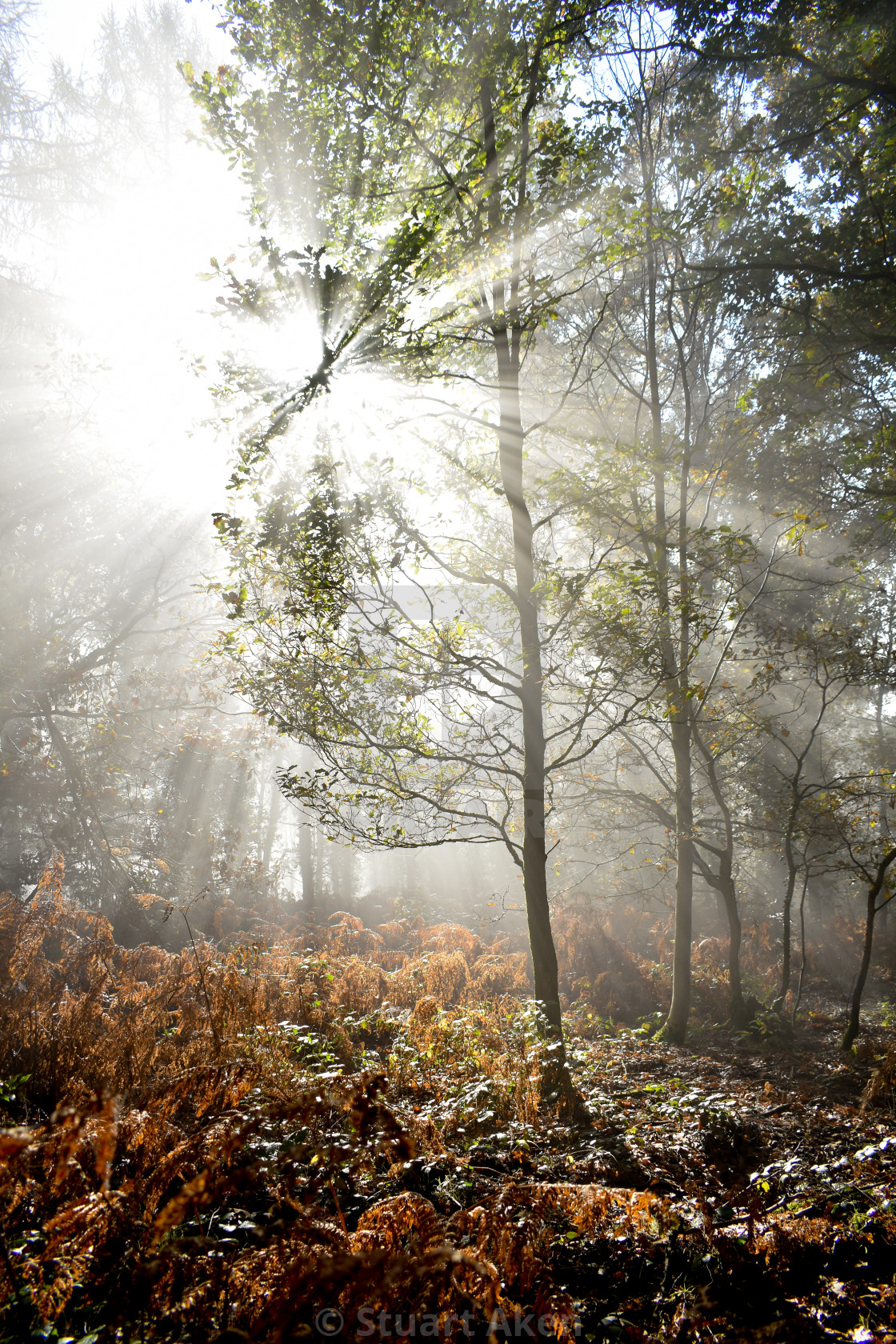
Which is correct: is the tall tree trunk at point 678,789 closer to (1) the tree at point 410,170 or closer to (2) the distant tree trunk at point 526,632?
(2) the distant tree trunk at point 526,632

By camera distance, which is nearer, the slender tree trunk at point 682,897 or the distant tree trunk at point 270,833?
the slender tree trunk at point 682,897

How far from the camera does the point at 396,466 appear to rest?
626 cm

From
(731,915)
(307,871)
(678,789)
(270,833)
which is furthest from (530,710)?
(270,833)

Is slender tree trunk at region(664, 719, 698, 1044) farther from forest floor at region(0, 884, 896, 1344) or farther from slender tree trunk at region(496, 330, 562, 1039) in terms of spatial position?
slender tree trunk at region(496, 330, 562, 1039)

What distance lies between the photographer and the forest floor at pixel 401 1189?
6.43 feet

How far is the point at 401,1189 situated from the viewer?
3070mm

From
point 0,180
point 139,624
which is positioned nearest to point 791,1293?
point 139,624

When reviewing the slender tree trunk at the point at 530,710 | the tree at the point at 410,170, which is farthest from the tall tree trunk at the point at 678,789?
the tree at the point at 410,170

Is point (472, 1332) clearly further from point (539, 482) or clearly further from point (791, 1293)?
point (539, 482)

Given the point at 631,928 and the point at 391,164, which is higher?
the point at 391,164

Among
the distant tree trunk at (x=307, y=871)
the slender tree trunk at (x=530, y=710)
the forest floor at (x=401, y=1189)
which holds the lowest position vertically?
the distant tree trunk at (x=307, y=871)

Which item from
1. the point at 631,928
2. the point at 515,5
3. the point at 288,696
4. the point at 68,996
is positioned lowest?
the point at 631,928

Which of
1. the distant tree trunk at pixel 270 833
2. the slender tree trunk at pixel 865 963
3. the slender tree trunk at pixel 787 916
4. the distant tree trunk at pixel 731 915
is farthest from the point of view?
the distant tree trunk at pixel 270 833

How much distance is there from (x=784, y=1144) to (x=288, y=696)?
18.1 feet
